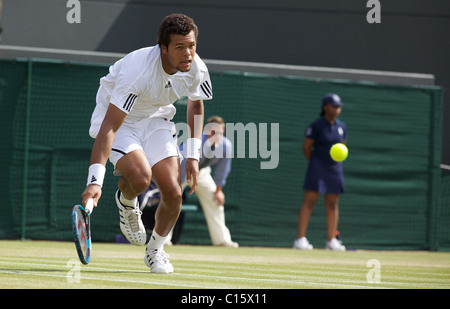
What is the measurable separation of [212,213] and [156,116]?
19.2ft

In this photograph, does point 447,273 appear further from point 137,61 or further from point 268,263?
point 137,61

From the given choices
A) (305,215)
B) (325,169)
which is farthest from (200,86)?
(305,215)

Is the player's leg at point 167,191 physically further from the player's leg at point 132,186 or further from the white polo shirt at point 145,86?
the white polo shirt at point 145,86

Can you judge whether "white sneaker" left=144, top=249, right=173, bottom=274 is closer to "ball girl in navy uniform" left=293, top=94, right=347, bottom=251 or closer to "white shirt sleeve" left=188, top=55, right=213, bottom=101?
"white shirt sleeve" left=188, top=55, right=213, bottom=101

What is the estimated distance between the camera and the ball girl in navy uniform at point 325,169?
13.0 metres

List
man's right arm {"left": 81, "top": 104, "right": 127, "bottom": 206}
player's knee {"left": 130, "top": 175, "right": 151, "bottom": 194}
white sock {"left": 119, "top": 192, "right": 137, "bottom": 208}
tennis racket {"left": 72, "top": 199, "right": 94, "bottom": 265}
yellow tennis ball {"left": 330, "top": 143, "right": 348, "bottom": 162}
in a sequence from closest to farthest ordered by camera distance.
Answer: tennis racket {"left": 72, "top": 199, "right": 94, "bottom": 265} → man's right arm {"left": 81, "top": 104, "right": 127, "bottom": 206} → player's knee {"left": 130, "top": 175, "right": 151, "bottom": 194} → white sock {"left": 119, "top": 192, "right": 137, "bottom": 208} → yellow tennis ball {"left": 330, "top": 143, "right": 348, "bottom": 162}

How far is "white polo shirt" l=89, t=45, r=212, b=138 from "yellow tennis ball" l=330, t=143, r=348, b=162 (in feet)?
19.7

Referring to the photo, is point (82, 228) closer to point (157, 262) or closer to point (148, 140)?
point (157, 262)

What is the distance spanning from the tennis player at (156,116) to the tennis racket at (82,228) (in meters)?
0.53

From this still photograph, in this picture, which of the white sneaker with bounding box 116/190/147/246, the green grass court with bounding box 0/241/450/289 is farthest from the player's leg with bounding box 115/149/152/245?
the green grass court with bounding box 0/241/450/289

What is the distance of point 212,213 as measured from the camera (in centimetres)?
1291

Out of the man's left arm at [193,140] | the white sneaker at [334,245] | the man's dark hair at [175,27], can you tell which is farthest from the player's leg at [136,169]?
the white sneaker at [334,245]

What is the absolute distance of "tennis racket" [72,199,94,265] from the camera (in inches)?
226
